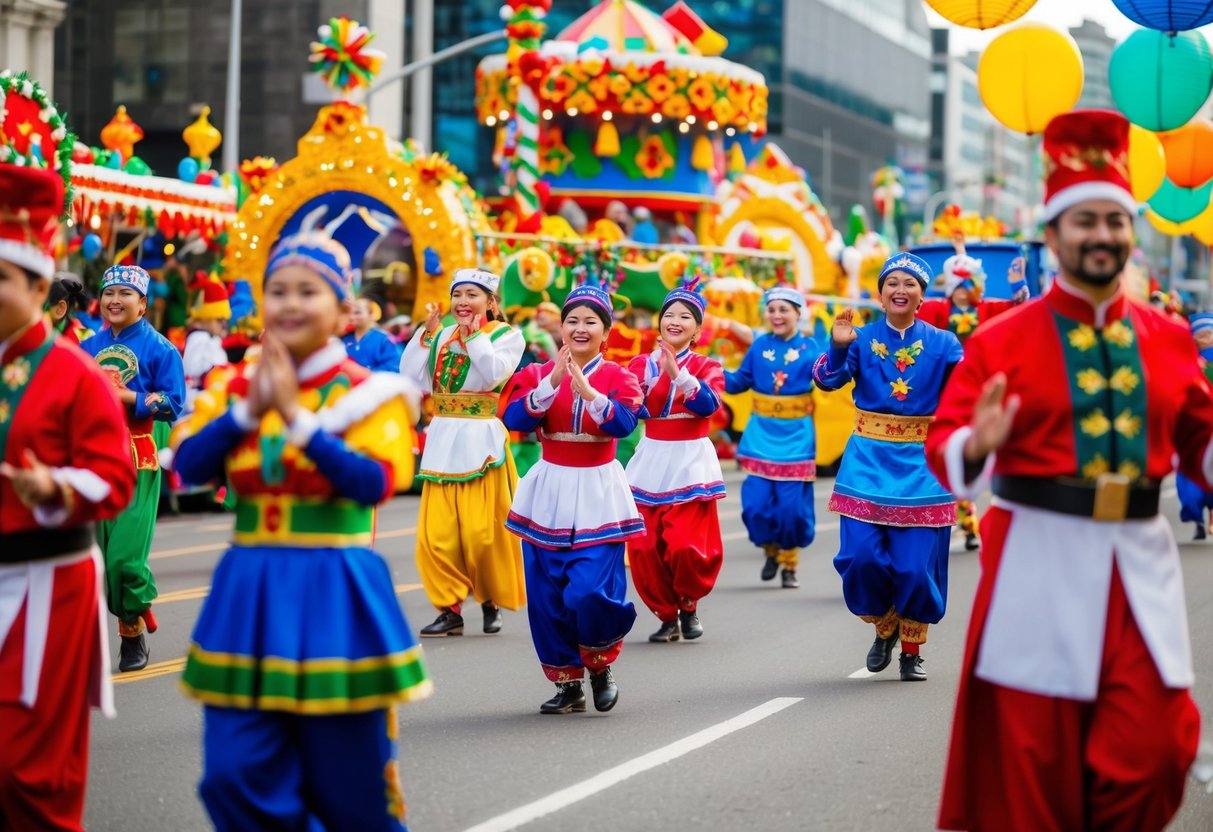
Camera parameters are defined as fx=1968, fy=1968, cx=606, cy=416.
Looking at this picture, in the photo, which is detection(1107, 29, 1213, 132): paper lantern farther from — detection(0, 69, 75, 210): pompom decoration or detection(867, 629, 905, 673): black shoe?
detection(0, 69, 75, 210): pompom decoration

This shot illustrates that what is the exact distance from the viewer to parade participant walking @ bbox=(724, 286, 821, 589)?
14.2m

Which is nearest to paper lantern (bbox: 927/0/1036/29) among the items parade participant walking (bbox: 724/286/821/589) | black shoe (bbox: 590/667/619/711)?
parade participant walking (bbox: 724/286/821/589)

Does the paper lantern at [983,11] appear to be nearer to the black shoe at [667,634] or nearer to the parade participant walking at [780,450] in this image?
the parade participant walking at [780,450]

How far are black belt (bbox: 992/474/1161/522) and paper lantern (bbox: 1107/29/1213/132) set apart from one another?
7470mm

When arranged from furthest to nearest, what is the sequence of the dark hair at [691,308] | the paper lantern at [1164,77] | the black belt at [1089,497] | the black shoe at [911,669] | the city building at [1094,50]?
the city building at [1094,50], the paper lantern at [1164,77], the dark hair at [691,308], the black shoe at [911,669], the black belt at [1089,497]

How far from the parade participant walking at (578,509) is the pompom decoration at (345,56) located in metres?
11.8

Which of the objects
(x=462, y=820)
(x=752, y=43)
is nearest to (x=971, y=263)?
(x=462, y=820)

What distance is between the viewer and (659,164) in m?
27.1

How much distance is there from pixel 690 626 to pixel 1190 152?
199 inches

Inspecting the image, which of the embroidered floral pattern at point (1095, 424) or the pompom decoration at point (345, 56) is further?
the pompom decoration at point (345, 56)

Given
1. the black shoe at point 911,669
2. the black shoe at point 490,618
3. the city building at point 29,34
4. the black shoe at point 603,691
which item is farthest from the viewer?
the city building at point 29,34

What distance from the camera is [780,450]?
48.5 feet

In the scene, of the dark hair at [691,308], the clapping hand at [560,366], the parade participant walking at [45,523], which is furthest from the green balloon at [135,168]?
the parade participant walking at [45,523]

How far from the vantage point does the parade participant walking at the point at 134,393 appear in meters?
9.70
